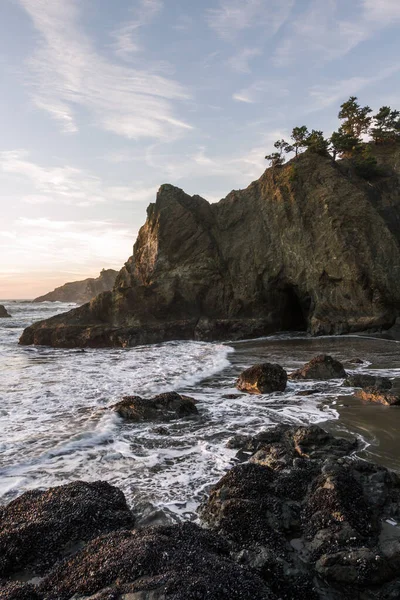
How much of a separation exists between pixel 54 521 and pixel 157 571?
73.6 inches

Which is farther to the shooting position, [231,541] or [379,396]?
[379,396]

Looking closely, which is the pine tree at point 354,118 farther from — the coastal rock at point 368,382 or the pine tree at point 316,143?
the coastal rock at point 368,382

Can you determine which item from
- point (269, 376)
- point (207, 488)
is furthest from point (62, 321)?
point (207, 488)

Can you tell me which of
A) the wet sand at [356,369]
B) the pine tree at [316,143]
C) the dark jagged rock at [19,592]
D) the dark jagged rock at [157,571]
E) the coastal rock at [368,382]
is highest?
the pine tree at [316,143]

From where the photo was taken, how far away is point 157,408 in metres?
9.58

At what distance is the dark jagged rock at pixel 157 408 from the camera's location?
9297 millimetres

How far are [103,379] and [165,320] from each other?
15.4 metres

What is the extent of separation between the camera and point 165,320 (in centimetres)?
2980

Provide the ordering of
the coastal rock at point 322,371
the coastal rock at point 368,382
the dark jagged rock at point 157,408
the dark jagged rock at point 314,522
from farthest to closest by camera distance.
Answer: the coastal rock at point 322,371
the coastal rock at point 368,382
the dark jagged rock at point 157,408
the dark jagged rock at point 314,522

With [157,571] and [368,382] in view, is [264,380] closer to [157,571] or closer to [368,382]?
[368,382]

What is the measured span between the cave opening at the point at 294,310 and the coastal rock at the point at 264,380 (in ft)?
63.8

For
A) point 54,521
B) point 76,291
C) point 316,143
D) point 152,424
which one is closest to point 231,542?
point 54,521

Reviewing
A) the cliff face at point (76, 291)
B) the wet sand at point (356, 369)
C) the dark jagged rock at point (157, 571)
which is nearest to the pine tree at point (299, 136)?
the wet sand at point (356, 369)

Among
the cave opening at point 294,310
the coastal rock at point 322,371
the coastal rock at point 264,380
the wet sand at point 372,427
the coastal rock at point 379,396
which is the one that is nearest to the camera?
the wet sand at point 372,427
